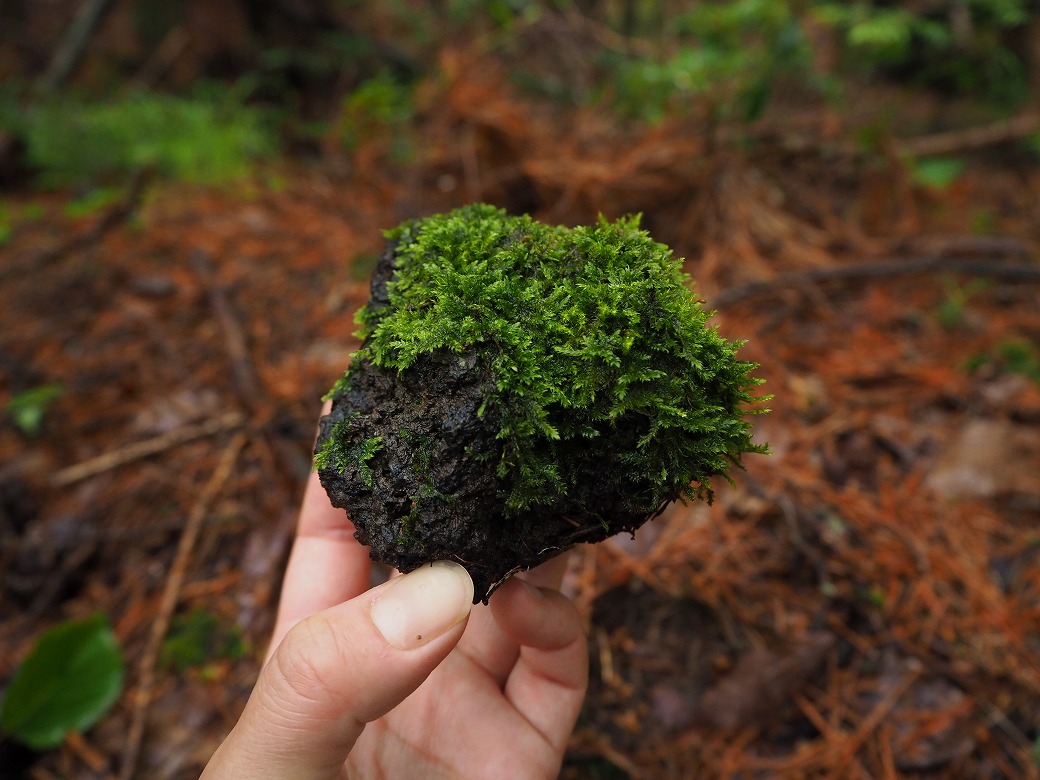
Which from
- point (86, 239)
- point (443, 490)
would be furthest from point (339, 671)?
point (86, 239)

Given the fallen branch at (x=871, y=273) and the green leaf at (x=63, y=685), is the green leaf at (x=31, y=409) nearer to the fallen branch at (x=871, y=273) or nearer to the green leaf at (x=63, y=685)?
the green leaf at (x=63, y=685)

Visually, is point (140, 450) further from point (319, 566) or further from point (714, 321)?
point (714, 321)

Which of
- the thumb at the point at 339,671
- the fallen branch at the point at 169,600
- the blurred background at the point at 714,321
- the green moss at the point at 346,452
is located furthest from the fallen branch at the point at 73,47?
the thumb at the point at 339,671

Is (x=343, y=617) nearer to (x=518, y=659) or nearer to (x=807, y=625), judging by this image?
(x=518, y=659)

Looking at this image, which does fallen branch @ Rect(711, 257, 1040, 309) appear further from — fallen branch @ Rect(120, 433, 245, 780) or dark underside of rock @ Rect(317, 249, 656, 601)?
fallen branch @ Rect(120, 433, 245, 780)

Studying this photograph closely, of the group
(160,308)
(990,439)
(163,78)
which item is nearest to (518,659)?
(990,439)

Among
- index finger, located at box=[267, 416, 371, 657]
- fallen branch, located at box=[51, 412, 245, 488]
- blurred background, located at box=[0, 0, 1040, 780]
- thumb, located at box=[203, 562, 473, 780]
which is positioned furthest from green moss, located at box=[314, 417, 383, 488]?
fallen branch, located at box=[51, 412, 245, 488]
